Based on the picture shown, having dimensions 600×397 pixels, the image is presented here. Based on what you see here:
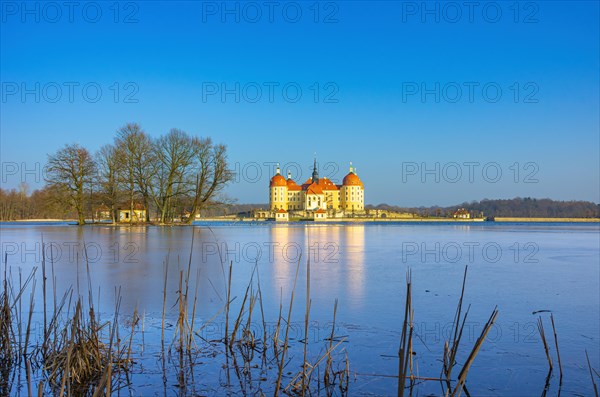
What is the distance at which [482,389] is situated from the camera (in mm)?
3693

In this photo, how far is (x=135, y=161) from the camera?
36531mm

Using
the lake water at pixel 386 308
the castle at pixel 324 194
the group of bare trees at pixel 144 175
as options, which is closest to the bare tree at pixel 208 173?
the group of bare trees at pixel 144 175

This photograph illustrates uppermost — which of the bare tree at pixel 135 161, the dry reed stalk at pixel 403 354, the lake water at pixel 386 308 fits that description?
the bare tree at pixel 135 161

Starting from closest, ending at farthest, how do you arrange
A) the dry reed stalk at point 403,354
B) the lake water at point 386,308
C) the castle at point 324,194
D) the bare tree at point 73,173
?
the dry reed stalk at point 403,354
the lake water at point 386,308
the bare tree at point 73,173
the castle at point 324,194

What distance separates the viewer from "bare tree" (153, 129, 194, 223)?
3825 centimetres

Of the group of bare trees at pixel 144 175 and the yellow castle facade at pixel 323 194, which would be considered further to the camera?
the yellow castle facade at pixel 323 194

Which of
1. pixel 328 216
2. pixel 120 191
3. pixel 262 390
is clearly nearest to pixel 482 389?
pixel 262 390

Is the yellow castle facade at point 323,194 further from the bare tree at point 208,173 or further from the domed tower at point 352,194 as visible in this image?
the bare tree at point 208,173

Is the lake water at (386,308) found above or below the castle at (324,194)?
below

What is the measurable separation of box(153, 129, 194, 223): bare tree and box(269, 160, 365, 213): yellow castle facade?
71.3m

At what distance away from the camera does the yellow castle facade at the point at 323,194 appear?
371 ft

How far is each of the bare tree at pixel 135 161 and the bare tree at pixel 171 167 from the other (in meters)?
0.87

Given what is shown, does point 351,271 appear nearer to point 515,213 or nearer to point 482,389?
point 482,389

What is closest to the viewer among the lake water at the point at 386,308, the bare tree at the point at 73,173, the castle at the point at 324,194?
the lake water at the point at 386,308
